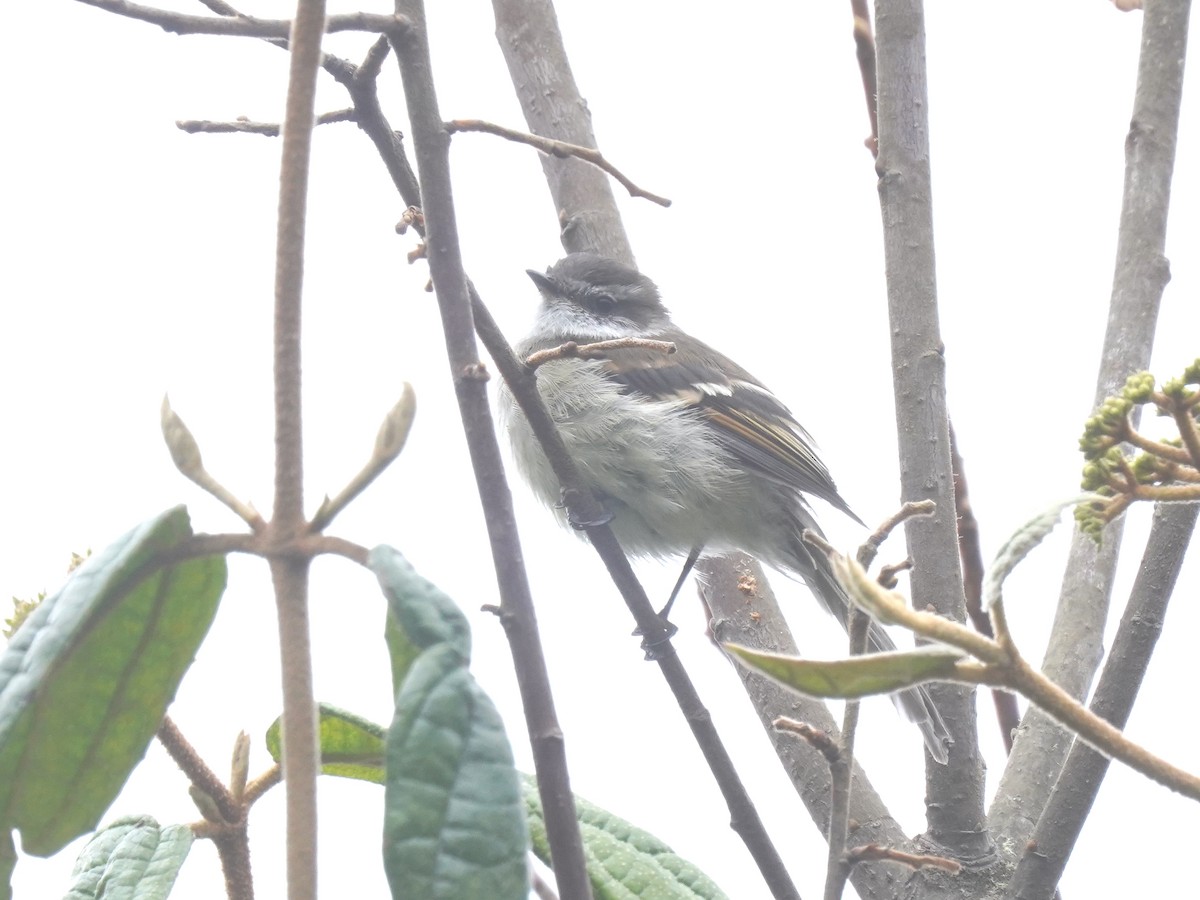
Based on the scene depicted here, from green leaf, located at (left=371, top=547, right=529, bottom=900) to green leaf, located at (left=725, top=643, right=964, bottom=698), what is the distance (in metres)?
0.17

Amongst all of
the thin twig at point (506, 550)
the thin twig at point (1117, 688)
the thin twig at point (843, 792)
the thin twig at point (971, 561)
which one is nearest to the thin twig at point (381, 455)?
the thin twig at point (506, 550)

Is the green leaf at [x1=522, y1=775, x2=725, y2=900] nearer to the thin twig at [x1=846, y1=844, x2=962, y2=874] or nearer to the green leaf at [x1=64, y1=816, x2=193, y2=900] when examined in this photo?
the thin twig at [x1=846, y1=844, x2=962, y2=874]

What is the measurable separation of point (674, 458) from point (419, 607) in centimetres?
373

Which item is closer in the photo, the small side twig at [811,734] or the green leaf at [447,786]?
the green leaf at [447,786]

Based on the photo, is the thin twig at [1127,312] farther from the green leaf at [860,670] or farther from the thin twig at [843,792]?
the green leaf at [860,670]

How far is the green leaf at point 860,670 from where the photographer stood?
31.9 inches

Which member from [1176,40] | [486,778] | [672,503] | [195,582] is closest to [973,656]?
[486,778]

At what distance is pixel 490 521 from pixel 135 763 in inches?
13.4

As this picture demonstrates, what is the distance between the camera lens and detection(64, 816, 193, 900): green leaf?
1.22m

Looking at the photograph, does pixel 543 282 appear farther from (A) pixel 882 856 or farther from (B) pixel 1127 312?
(A) pixel 882 856

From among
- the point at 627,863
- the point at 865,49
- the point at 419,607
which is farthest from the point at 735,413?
the point at 419,607

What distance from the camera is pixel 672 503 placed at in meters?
4.47

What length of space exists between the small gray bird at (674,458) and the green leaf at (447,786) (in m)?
3.54

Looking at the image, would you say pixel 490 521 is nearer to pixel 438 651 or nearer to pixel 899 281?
pixel 438 651
